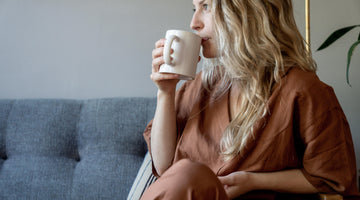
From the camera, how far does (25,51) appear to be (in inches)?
66.6

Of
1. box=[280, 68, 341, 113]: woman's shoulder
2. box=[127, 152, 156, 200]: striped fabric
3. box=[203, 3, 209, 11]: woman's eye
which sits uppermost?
box=[203, 3, 209, 11]: woman's eye

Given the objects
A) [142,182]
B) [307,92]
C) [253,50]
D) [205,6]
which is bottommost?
[142,182]

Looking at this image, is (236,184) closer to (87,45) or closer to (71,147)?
(71,147)

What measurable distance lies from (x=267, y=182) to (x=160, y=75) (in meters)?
0.38

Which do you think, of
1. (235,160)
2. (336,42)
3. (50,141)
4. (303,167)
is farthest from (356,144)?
(50,141)

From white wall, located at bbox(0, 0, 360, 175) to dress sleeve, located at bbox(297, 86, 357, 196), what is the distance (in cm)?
91

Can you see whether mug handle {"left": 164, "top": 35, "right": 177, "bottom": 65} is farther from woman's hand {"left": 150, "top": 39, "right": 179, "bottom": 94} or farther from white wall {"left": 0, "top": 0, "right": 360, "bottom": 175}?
white wall {"left": 0, "top": 0, "right": 360, "bottom": 175}

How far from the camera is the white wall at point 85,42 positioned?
1.68 m

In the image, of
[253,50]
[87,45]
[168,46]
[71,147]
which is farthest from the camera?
[87,45]

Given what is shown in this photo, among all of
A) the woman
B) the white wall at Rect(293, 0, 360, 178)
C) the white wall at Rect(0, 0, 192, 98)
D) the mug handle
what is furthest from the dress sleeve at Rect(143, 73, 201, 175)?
the white wall at Rect(293, 0, 360, 178)

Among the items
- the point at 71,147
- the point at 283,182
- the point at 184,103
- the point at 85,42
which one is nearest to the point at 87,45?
the point at 85,42

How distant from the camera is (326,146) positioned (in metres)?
0.87

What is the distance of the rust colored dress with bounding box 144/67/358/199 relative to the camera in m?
0.87

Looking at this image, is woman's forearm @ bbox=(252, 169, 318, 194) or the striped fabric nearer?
woman's forearm @ bbox=(252, 169, 318, 194)
